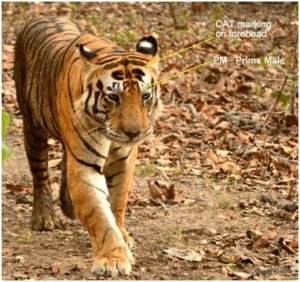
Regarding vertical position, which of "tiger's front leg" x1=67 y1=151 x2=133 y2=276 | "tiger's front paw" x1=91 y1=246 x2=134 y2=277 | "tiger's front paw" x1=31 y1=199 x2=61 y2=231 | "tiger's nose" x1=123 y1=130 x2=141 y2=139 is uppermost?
"tiger's nose" x1=123 y1=130 x2=141 y2=139

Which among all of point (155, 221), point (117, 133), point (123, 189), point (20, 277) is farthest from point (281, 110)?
point (20, 277)

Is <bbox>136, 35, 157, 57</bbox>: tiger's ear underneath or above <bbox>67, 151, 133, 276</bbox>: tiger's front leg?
above

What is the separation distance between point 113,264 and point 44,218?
5.05 ft

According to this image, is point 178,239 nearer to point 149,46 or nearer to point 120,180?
point 120,180

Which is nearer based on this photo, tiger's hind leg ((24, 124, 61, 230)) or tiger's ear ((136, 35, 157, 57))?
tiger's ear ((136, 35, 157, 57))

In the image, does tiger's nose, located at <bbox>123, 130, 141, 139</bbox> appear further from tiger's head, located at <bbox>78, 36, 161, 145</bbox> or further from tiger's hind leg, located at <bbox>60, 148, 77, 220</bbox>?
tiger's hind leg, located at <bbox>60, 148, 77, 220</bbox>

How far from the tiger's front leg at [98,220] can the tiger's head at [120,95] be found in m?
0.33

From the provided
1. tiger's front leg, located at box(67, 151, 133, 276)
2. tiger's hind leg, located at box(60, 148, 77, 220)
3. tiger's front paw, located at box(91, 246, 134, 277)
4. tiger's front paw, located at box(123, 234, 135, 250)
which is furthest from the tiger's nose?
tiger's hind leg, located at box(60, 148, 77, 220)

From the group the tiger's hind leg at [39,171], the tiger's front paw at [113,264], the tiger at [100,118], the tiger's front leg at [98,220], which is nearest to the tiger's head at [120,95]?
the tiger at [100,118]

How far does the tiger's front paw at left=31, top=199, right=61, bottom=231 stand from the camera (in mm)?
5117

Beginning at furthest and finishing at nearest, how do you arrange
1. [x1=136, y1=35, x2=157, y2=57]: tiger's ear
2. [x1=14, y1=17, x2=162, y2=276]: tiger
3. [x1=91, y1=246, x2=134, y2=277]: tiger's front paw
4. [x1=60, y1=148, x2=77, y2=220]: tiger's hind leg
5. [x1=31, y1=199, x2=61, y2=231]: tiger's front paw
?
[x1=60, y1=148, x2=77, y2=220]: tiger's hind leg < [x1=31, y1=199, x2=61, y2=231]: tiger's front paw < [x1=136, y1=35, x2=157, y2=57]: tiger's ear < [x1=14, y1=17, x2=162, y2=276]: tiger < [x1=91, y1=246, x2=134, y2=277]: tiger's front paw

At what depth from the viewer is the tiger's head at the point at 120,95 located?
3.82 m

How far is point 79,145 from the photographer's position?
416 cm

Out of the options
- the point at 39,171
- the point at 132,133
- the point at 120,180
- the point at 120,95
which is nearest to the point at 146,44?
the point at 120,95
